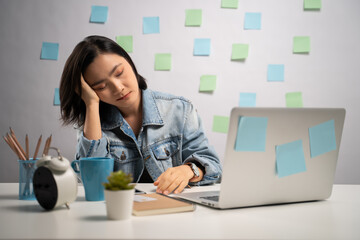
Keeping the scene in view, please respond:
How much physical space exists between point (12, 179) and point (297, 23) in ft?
6.39

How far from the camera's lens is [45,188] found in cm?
69

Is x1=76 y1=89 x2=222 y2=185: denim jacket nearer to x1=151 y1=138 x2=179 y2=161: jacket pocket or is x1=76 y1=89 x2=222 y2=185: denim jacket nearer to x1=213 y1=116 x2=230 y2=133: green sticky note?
x1=151 y1=138 x2=179 y2=161: jacket pocket

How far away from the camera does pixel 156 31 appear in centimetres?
210

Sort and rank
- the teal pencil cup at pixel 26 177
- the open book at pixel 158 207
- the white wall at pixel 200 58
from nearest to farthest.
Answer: the open book at pixel 158 207 → the teal pencil cup at pixel 26 177 → the white wall at pixel 200 58

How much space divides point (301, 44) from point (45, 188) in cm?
192

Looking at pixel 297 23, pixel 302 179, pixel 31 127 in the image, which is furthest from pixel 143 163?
pixel 297 23

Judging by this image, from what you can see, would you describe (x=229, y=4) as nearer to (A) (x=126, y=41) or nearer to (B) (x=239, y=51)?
(B) (x=239, y=51)

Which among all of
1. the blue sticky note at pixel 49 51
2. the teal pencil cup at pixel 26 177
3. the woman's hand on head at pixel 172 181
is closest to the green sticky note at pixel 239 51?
the blue sticky note at pixel 49 51

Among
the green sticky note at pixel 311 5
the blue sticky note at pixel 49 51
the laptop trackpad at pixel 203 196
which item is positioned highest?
the green sticky note at pixel 311 5

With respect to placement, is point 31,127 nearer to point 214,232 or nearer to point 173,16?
point 173,16

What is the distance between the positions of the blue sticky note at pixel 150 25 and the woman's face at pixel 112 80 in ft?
2.60

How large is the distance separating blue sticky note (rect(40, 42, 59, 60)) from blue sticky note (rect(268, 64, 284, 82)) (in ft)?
4.22

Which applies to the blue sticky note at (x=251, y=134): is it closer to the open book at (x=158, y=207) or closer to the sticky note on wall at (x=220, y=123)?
the open book at (x=158, y=207)

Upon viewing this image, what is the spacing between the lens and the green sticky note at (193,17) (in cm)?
212
